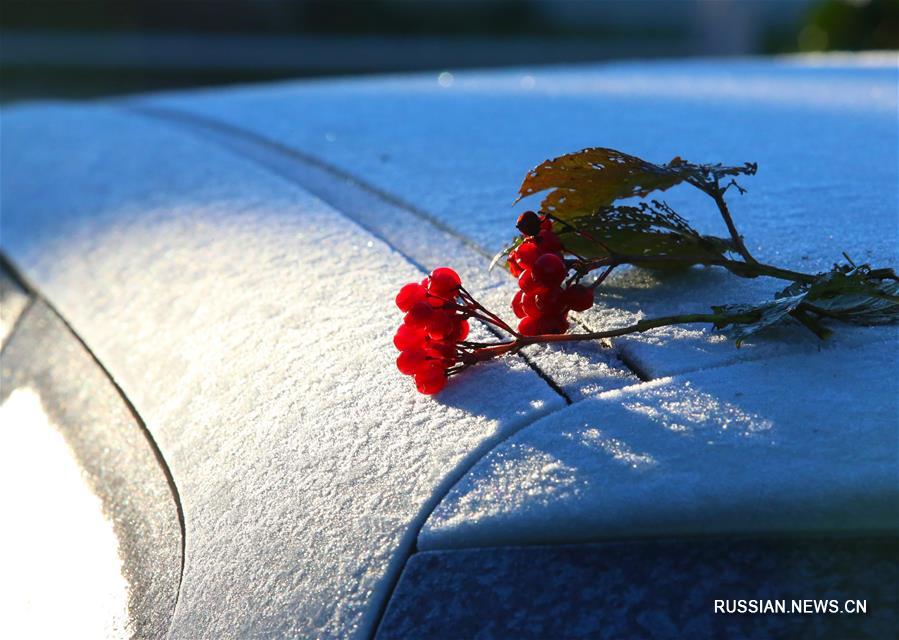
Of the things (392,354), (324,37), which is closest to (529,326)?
(392,354)

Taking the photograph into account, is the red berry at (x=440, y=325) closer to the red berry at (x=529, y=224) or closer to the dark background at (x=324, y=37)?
the red berry at (x=529, y=224)

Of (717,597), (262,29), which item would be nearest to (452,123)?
(717,597)

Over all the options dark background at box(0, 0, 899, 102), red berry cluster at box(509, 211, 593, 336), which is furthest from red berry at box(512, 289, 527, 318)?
dark background at box(0, 0, 899, 102)

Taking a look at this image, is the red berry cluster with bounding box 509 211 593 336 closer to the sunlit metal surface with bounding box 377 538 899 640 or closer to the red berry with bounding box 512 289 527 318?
the red berry with bounding box 512 289 527 318

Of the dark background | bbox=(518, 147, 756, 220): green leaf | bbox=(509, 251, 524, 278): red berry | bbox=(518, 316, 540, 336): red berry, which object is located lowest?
the dark background

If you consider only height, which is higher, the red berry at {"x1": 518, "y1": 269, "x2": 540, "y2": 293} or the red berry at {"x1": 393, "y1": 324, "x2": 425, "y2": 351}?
the red berry at {"x1": 518, "y1": 269, "x2": 540, "y2": 293}

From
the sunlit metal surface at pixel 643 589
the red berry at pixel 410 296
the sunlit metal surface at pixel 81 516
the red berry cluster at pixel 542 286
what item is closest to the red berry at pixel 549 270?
the red berry cluster at pixel 542 286

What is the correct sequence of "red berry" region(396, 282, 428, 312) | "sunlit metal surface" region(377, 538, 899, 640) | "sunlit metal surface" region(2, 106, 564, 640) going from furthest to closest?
"red berry" region(396, 282, 428, 312)
"sunlit metal surface" region(2, 106, 564, 640)
"sunlit metal surface" region(377, 538, 899, 640)
